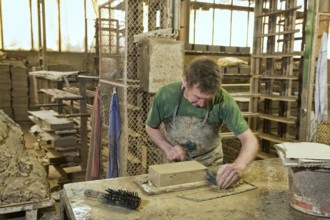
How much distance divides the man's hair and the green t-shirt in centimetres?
30

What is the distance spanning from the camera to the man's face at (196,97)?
2.10 metres

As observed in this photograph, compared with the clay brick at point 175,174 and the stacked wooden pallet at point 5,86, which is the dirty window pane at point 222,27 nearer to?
the stacked wooden pallet at point 5,86

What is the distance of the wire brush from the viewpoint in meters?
1.67

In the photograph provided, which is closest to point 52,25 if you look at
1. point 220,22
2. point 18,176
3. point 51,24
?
point 51,24

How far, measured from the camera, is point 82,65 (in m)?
10.9

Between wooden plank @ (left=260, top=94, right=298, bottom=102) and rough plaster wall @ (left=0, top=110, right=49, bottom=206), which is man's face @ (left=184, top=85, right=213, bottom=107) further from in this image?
wooden plank @ (left=260, top=94, right=298, bottom=102)

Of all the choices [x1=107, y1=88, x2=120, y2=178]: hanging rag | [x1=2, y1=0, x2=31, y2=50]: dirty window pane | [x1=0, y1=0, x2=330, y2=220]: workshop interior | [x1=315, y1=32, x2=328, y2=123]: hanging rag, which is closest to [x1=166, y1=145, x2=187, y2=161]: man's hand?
[x1=0, y1=0, x2=330, y2=220]: workshop interior

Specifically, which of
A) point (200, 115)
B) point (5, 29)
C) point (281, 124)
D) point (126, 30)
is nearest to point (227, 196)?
point (200, 115)

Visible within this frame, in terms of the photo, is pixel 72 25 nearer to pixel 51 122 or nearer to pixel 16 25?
pixel 16 25

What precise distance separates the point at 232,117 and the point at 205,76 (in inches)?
20.0

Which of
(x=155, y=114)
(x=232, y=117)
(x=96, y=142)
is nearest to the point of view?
(x=232, y=117)

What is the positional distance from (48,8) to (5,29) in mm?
1500

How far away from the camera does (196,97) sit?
2.19 metres

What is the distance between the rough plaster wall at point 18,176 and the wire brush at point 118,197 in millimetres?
1143
